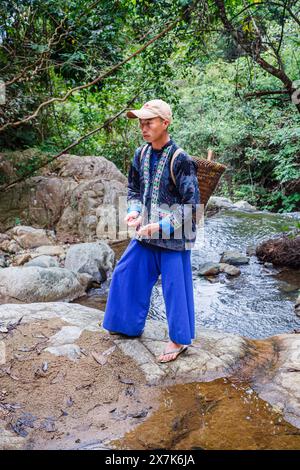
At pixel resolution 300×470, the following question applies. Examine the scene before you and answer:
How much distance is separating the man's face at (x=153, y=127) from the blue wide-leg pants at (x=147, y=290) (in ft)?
2.37

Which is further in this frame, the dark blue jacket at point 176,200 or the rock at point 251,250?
the rock at point 251,250

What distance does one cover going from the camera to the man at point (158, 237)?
2.54 m

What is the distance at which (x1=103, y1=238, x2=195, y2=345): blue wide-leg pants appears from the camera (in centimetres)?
269

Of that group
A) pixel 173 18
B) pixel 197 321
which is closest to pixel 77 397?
pixel 197 321

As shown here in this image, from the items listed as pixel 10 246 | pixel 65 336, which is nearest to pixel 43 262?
pixel 10 246

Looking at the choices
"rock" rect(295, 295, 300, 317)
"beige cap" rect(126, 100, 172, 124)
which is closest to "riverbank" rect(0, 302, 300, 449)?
"rock" rect(295, 295, 300, 317)

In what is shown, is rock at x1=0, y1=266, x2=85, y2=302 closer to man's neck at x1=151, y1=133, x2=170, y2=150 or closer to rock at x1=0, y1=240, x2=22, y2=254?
rock at x1=0, y1=240, x2=22, y2=254

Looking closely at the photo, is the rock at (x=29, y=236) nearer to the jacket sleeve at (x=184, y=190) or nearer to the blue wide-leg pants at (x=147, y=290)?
the blue wide-leg pants at (x=147, y=290)

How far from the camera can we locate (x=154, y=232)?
257cm

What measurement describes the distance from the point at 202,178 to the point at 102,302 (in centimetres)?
208

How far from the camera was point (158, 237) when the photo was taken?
2660 mm

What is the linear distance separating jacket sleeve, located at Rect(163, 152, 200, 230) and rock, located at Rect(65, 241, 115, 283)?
131 inches

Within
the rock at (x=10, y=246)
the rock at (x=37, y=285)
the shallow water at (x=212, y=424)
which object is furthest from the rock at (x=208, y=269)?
the shallow water at (x=212, y=424)
